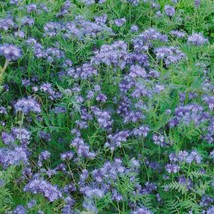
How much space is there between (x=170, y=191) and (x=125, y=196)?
351mm

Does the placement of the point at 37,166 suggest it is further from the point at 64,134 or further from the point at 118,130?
the point at 118,130

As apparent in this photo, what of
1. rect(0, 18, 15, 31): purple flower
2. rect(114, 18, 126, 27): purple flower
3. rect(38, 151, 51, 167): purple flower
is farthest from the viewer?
rect(114, 18, 126, 27): purple flower

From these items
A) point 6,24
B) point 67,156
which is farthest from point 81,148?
point 6,24

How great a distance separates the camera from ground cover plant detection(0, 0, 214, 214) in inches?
138

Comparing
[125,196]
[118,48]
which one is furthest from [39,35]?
[125,196]

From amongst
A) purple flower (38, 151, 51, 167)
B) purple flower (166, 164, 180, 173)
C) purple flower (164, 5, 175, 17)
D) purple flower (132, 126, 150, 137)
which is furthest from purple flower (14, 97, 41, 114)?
purple flower (164, 5, 175, 17)

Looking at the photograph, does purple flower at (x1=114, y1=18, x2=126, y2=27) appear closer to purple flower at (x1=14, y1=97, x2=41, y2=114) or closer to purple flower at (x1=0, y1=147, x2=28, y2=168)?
purple flower at (x1=14, y1=97, x2=41, y2=114)

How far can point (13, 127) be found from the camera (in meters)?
3.89

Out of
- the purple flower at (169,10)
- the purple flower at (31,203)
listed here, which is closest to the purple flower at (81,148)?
the purple flower at (31,203)

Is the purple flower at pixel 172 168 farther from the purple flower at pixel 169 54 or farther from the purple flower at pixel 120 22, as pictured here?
the purple flower at pixel 120 22

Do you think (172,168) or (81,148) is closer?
(172,168)

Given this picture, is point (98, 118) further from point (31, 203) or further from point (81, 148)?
point (31, 203)

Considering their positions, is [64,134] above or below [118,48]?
below

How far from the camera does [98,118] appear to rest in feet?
12.8
